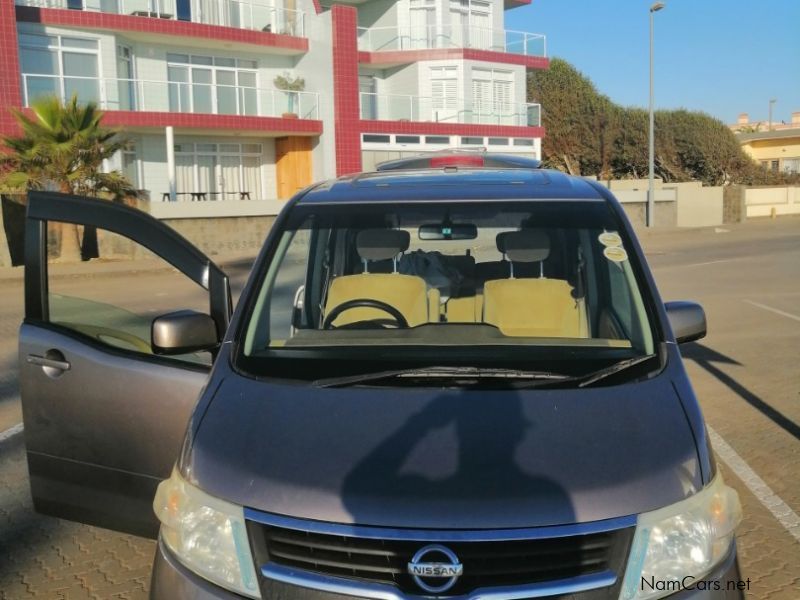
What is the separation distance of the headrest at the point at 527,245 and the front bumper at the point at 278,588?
1.60 meters

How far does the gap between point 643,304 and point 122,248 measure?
21.8 m

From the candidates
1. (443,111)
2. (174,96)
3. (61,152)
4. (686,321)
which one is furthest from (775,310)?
(443,111)

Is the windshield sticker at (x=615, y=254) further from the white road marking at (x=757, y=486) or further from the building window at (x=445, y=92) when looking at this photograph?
the building window at (x=445, y=92)

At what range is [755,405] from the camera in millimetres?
7359

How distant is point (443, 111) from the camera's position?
1526 inches

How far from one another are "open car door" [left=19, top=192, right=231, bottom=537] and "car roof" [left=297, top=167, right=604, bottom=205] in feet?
2.03

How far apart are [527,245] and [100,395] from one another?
6.11 ft

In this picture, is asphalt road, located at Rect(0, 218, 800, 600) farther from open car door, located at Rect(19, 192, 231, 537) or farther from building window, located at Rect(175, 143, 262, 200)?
building window, located at Rect(175, 143, 262, 200)

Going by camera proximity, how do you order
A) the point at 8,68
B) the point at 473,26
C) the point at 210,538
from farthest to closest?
1. the point at 473,26
2. the point at 8,68
3. the point at 210,538

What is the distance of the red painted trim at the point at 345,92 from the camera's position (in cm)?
3516

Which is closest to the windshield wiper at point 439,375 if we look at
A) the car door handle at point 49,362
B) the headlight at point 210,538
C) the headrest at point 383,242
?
the headlight at point 210,538

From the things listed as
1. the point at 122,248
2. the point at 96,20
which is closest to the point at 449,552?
the point at 122,248

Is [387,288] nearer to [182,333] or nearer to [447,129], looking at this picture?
[182,333]

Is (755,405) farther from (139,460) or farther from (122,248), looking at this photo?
(122,248)
